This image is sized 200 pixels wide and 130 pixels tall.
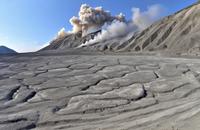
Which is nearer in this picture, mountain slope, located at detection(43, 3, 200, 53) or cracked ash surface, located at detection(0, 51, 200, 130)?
cracked ash surface, located at detection(0, 51, 200, 130)

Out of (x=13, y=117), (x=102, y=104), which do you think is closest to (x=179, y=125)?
(x=102, y=104)

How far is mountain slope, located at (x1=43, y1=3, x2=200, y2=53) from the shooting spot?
44.3m

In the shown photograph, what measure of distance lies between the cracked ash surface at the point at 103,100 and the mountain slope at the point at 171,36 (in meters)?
26.6

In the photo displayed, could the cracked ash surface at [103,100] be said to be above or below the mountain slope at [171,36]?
below

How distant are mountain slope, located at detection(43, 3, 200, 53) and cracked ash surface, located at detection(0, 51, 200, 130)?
26557mm

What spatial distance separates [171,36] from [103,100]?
4210cm

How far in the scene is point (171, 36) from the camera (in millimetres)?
50938

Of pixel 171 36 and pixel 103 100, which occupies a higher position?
pixel 171 36

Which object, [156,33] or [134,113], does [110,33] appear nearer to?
[156,33]

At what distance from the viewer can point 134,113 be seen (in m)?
9.01

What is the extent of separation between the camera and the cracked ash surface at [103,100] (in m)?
8.38

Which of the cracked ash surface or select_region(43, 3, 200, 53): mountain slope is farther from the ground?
select_region(43, 3, 200, 53): mountain slope

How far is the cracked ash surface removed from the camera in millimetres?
8375

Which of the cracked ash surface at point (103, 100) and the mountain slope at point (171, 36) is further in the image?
the mountain slope at point (171, 36)
